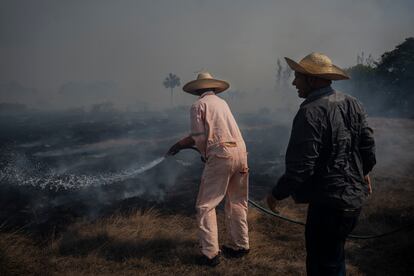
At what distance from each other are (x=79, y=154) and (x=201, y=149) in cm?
1718

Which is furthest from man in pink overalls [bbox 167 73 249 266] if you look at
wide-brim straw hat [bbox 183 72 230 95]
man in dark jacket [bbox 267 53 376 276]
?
man in dark jacket [bbox 267 53 376 276]

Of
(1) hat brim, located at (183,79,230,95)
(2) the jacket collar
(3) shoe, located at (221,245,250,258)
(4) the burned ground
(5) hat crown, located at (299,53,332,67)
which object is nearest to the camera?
(2) the jacket collar

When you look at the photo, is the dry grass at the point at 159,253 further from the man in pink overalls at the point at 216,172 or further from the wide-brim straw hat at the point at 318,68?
the wide-brim straw hat at the point at 318,68

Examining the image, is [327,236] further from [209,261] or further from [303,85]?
[209,261]

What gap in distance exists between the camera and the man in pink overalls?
3.38 metres

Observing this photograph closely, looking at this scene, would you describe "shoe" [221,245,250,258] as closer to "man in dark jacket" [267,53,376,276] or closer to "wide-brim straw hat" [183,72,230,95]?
"man in dark jacket" [267,53,376,276]

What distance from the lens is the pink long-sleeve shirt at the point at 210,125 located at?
11.3 ft

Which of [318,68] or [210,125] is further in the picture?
[210,125]

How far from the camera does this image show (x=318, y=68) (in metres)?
2.43

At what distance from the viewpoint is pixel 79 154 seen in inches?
749

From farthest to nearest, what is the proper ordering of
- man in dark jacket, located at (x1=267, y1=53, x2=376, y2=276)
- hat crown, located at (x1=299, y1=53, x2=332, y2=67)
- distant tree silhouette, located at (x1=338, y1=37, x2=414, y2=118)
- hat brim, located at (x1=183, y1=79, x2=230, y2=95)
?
distant tree silhouette, located at (x1=338, y1=37, x2=414, y2=118), hat brim, located at (x1=183, y1=79, x2=230, y2=95), hat crown, located at (x1=299, y1=53, x2=332, y2=67), man in dark jacket, located at (x1=267, y1=53, x2=376, y2=276)

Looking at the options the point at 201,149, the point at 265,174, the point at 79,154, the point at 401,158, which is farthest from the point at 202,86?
the point at 79,154

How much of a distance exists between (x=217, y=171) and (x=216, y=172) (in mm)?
16

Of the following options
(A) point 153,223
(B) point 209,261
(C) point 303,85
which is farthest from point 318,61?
(A) point 153,223
